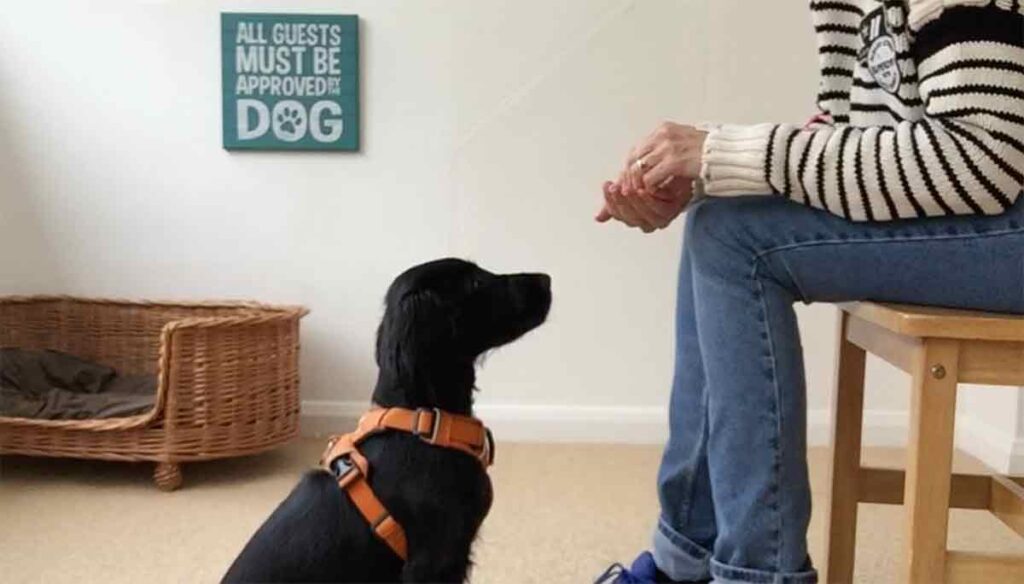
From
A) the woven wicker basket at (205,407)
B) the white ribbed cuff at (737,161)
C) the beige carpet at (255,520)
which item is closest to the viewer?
the white ribbed cuff at (737,161)

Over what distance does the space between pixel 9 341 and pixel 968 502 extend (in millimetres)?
1891

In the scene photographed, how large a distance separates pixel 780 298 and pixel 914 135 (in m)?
0.20

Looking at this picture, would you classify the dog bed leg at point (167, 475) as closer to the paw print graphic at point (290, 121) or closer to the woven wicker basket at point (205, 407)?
the woven wicker basket at point (205, 407)

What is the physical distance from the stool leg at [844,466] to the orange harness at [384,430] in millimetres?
482

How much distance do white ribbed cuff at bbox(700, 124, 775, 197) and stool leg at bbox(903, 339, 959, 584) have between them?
223 mm

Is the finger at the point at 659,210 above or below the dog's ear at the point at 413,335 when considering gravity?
above

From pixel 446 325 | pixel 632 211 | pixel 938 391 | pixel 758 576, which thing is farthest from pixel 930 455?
pixel 446 325

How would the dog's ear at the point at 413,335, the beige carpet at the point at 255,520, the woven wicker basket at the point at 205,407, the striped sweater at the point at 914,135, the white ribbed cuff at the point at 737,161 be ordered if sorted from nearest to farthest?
the striped sweater at the point at 914,135
the white ribbed cuff at the point at 737,161
the dog's ear at the point at 413,335
the beige carpet at the point at 255,520
the woven wicker basket at the point at 205,407

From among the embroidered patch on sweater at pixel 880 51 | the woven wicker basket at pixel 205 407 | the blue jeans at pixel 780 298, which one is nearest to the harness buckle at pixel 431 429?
the blue jeans at pixel 780 298

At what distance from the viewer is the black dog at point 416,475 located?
3.57 feet

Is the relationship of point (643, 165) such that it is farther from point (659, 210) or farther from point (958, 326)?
point (958, 326)

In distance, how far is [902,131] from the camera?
101 cm

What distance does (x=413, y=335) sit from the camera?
1.17 m

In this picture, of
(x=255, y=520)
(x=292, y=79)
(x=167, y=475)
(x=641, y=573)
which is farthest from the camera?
(x=292, y=79)
